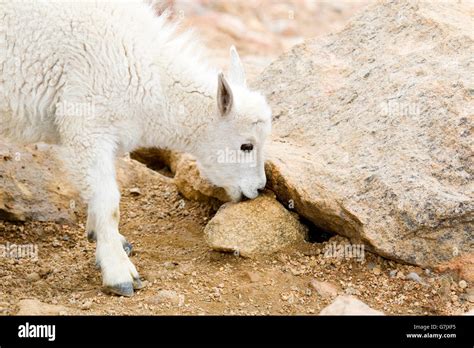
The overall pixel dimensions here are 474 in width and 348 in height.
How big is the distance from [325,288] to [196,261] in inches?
56.6

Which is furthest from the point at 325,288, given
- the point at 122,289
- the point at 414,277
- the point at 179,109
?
the point at 179,109

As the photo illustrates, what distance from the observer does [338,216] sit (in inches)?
315

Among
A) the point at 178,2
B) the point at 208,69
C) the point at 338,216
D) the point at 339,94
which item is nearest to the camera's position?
the point at 338,216

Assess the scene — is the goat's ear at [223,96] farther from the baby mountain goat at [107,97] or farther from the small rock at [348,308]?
the small rock at [348,308]

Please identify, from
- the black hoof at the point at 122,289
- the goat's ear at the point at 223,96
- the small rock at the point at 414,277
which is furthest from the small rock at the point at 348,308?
the goat's ear at the point at 223,96

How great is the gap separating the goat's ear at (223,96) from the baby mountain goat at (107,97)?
0.01 meters

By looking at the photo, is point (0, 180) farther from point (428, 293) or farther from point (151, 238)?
point (428, 293)

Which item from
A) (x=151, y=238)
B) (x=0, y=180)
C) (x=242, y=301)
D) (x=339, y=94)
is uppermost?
(x=339, y=94)

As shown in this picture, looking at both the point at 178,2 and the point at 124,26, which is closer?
the point at 124,26

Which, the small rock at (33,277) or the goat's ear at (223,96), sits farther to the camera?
the small rock at (33,277)

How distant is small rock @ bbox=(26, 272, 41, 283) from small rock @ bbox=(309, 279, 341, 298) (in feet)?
9.09

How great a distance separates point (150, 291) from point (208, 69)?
2.52 metres

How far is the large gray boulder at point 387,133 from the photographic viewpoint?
7688 millimetres

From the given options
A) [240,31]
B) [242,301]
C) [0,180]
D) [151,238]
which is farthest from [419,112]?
[240,31]
